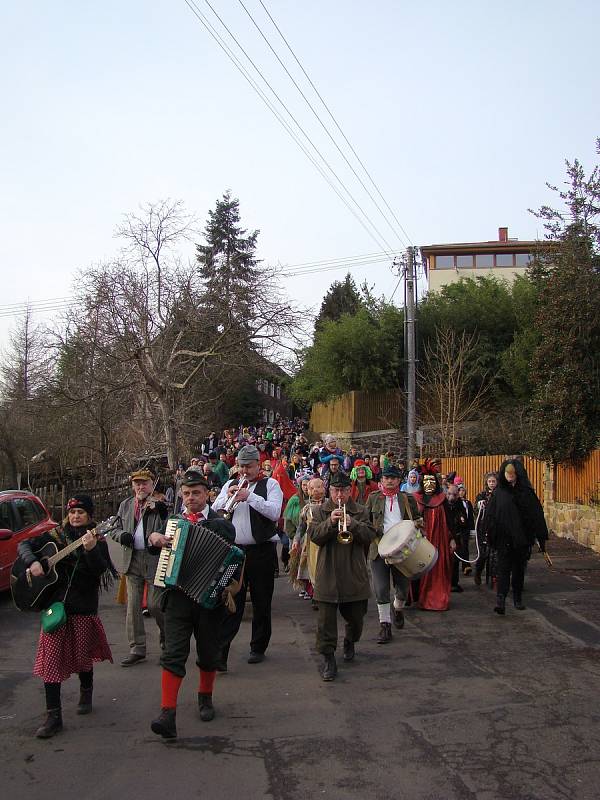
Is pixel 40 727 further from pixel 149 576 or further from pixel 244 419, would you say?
pixel 244 419

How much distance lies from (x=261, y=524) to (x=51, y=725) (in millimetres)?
2646

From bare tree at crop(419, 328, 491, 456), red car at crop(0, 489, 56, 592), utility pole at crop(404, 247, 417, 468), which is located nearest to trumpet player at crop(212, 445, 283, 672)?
red car at crop(0, 489, 56, 592)

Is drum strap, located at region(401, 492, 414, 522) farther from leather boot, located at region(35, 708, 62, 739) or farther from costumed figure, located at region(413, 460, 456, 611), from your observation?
leather boot, located at region(35, 708, 62, 739)

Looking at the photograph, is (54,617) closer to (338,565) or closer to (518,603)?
(338,565)

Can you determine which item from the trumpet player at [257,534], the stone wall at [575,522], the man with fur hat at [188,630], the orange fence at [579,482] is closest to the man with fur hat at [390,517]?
the trumpet player at [257,534]

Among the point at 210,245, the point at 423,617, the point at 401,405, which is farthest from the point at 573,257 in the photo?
the point at 210,245

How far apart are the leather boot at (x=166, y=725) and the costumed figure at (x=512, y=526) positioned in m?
5.28

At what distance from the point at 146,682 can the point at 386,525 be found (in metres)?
3.20

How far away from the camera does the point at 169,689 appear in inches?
202

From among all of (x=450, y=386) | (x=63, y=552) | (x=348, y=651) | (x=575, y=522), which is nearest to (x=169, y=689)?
(x=63, y=552)

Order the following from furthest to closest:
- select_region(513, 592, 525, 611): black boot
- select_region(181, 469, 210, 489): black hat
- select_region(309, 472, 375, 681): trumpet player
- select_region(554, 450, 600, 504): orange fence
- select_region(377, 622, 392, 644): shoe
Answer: select_region(554, 450, 600, 504): orange fence
select_region(513, 592, 525, 611): black boot
select_region(377, 622, 392, 644): shoe
select_region(309, 472, 375, 681): trumpet player
select_region(181, 469, 210, 489): black hat

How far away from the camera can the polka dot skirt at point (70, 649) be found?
5.46m

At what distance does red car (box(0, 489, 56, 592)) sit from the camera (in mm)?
9648

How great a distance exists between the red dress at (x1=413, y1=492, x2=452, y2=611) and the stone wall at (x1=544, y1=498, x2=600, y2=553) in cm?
565
